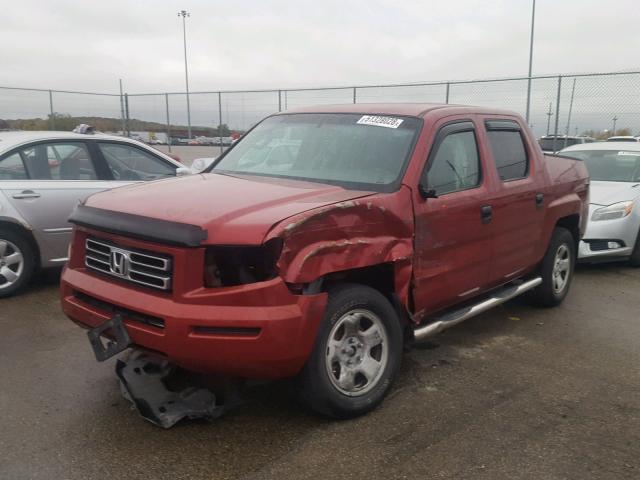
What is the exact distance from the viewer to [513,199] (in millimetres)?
4727

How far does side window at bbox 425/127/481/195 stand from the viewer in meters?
4.05

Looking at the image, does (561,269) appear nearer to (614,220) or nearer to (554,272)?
(554,272)

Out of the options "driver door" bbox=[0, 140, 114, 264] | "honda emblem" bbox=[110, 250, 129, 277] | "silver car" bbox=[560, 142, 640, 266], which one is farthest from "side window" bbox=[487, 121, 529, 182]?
"driver door" bbox=[0, 140, 114, 264]

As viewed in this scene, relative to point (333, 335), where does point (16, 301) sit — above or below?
below

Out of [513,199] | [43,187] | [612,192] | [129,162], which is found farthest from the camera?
[612,192]

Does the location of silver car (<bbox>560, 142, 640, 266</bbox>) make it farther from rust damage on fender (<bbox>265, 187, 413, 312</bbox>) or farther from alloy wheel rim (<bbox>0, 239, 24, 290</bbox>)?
alloy wheel rim (<bbox>0, 239, 24, 290</bbox>)

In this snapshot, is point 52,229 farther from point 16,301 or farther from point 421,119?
point 421,119

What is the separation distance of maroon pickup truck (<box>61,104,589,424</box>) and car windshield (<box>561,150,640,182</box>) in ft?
13.3

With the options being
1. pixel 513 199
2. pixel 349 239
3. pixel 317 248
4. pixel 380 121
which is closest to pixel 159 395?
pixel 317 248

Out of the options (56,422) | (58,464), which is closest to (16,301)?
(56,422)

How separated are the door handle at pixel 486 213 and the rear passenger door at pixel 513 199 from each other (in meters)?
0.06

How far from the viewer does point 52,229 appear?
5.87 meters

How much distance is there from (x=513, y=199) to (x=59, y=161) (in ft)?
14.7

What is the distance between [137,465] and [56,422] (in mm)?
730
